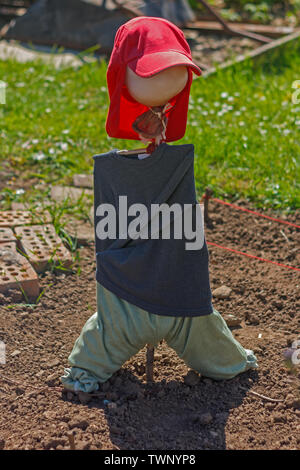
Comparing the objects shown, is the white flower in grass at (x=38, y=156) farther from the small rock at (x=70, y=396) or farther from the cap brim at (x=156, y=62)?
the cap brim at (x=156, y=62)

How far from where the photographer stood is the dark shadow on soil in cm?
237

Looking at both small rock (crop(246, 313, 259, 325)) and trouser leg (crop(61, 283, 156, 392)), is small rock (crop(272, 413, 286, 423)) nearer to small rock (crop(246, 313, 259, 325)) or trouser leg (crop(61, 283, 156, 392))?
trouser leg (crop(61, 283, 156, 392))

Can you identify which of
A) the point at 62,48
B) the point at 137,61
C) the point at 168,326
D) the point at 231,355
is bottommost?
the point at 62,48

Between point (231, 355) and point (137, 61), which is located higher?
point (137, 61)

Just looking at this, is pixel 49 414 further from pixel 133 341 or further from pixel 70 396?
Result: pixel 133 341

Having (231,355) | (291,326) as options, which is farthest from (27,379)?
(291,326)

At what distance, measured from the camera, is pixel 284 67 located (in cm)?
633

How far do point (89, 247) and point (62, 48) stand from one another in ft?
11.5

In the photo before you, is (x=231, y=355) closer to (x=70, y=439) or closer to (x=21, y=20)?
(x=70, y=439)

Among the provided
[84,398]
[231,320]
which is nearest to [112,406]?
[84,398]

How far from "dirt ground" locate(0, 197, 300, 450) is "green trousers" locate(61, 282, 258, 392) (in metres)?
0.09

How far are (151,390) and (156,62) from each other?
4.20 ft

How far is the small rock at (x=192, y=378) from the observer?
8.73ft

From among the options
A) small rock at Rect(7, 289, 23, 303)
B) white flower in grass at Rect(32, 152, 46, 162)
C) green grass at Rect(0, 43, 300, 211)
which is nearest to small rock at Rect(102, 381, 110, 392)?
small rock at Rect(7, 289, 23, 303)
